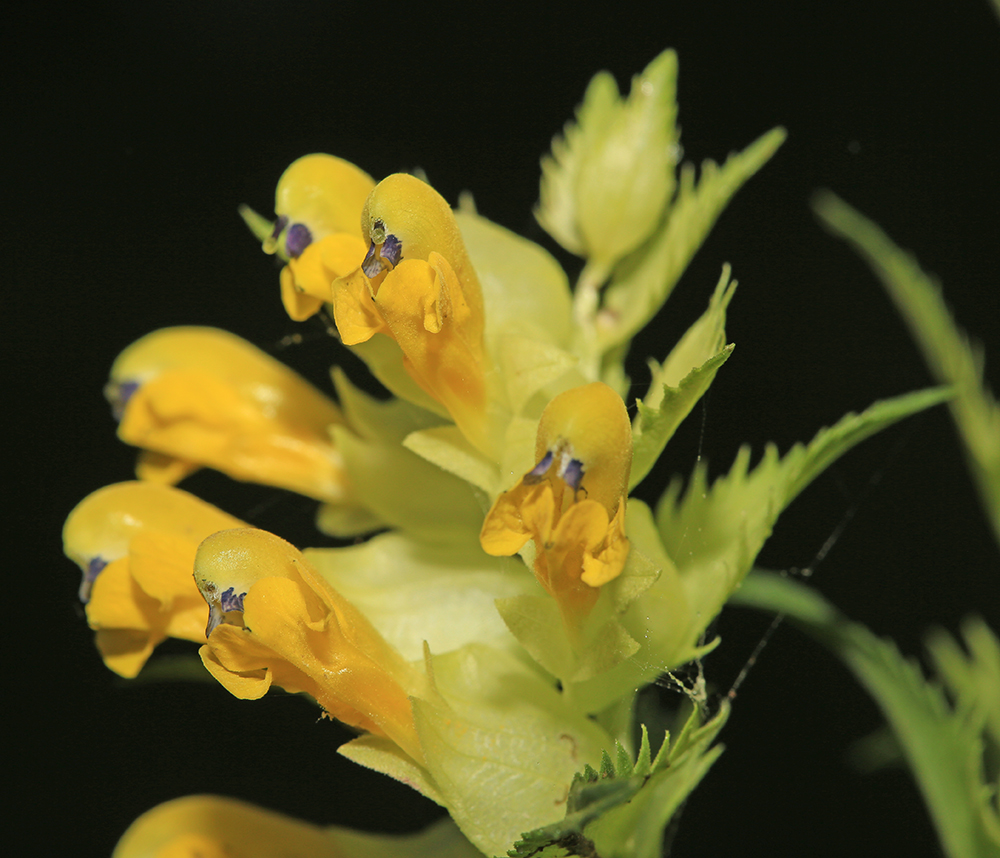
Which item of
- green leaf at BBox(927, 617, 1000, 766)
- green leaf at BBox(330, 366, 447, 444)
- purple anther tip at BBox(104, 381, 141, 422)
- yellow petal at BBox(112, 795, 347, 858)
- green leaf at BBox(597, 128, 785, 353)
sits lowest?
yellow petal at BBox(112, 795, 347, 858)

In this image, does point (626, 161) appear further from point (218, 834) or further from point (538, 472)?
point (218, 834)

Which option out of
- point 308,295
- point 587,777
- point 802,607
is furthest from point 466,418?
point 802,607

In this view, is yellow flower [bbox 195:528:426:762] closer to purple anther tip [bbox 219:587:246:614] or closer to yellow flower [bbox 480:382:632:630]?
purple anther tip [bbox 219:587:246:614]

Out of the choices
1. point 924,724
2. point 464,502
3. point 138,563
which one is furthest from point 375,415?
point 924,724

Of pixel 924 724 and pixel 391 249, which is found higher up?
pixel 391 249

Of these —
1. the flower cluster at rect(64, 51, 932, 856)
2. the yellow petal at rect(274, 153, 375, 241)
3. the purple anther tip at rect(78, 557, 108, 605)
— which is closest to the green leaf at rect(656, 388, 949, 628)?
the flower cluster at rect(64, 51, 932, 856)

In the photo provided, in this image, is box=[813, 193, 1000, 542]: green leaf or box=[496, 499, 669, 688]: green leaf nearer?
box=[496, 499, 669, 688]: green leaf

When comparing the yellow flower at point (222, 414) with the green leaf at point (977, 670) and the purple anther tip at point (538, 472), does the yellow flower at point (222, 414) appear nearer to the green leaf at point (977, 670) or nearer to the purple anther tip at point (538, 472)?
the purple anther tip at point (538, 472)
